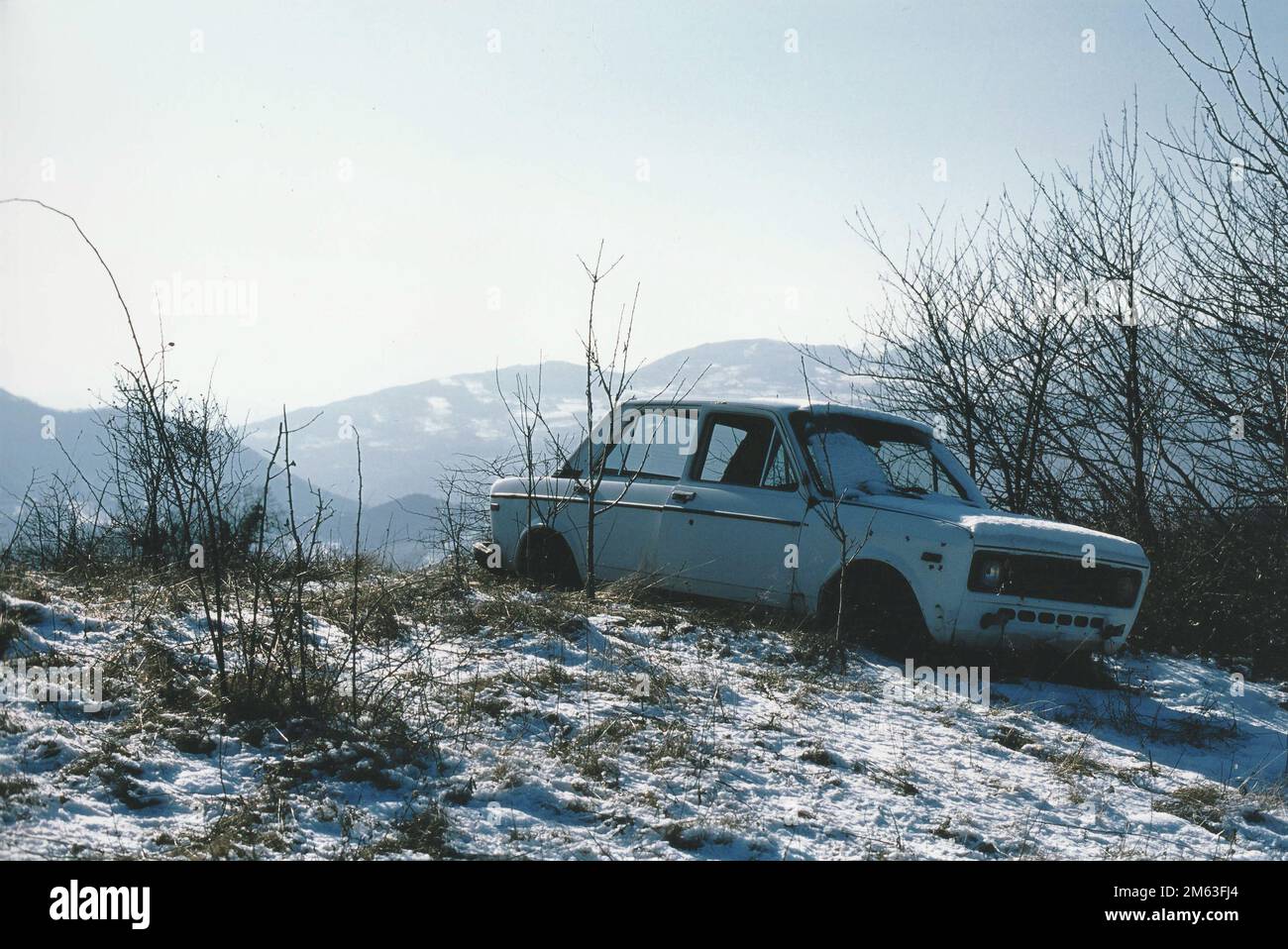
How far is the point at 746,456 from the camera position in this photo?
21.9ft

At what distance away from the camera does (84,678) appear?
13.4ft

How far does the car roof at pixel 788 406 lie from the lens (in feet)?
21.5

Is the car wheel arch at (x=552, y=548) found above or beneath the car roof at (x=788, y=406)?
beneath

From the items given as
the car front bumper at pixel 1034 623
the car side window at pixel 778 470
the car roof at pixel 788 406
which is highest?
the car roof at pixel 788 406

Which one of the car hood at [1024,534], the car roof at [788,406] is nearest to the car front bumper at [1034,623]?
the car hood at [1024,534]

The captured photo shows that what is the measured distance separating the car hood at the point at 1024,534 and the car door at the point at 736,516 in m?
0.61

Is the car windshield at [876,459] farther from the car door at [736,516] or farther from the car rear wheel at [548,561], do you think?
the car rear wheel at [548,561]

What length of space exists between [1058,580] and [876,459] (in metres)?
1.50

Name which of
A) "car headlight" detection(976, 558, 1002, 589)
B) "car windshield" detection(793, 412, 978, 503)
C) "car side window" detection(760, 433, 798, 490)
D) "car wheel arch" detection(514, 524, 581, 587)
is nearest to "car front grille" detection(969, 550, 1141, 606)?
"car headlight" detection(976, 558, 1002, 589)

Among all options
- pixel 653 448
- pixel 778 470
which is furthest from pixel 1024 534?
pixel 653 448

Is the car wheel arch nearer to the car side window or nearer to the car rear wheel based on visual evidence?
the car rear wheel

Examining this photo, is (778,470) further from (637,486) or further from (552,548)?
(552,548)

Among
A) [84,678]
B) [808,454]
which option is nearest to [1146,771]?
[808,454]
